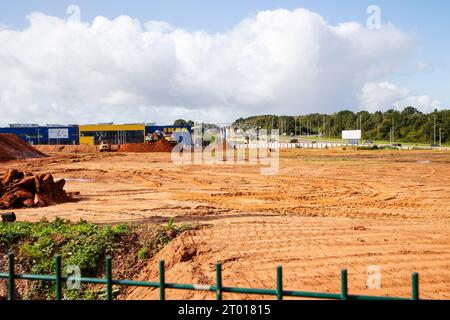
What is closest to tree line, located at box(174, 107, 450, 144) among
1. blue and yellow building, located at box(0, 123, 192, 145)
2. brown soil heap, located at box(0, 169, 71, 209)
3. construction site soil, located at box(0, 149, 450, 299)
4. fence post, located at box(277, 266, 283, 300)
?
blue and yellow building, located at box(0, 123, 192, 145)

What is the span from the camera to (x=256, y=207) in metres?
20.6

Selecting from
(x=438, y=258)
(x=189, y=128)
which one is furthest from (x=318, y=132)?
(x=438, y=258)

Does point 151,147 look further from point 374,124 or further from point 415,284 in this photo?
point 374,124

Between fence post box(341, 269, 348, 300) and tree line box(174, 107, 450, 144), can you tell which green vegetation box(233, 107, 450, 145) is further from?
Answer: fence post box(341, 269, 348, 300)

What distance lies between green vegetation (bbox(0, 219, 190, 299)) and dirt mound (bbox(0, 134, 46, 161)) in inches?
1667

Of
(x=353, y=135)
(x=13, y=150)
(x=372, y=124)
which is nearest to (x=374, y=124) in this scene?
(x=372, y=124)

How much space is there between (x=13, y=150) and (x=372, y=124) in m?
92.6

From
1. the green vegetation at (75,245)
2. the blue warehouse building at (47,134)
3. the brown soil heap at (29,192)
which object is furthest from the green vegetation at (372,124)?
the green vegetation at (75,245)

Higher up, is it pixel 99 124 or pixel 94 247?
Answer: pixel 99 124

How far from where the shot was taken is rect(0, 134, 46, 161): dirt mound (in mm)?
52622

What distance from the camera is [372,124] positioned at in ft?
413
